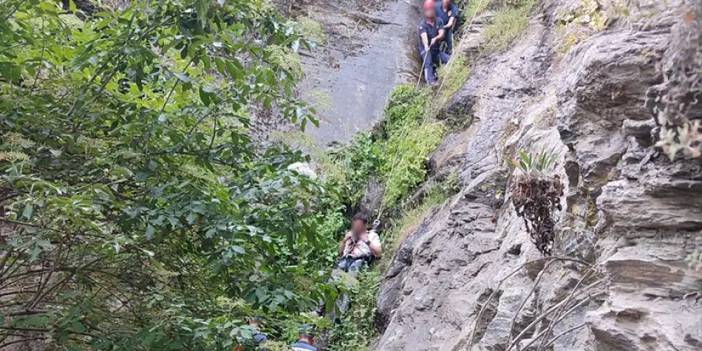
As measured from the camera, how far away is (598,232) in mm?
3725

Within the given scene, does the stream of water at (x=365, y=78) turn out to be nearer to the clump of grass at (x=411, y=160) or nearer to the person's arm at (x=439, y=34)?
the person's arm at (x=439, y=34)

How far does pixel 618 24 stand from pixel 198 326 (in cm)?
317

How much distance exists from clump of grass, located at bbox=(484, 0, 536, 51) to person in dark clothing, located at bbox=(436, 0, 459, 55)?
1801mm

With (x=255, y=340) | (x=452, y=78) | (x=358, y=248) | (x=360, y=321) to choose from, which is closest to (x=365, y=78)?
(x=452, y=78)

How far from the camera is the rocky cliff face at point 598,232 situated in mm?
2969

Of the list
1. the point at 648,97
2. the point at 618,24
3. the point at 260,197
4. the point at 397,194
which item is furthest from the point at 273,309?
the point at 397,194

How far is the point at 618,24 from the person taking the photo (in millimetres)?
4723

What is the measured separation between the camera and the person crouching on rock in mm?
9758

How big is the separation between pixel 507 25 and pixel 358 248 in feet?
12.7

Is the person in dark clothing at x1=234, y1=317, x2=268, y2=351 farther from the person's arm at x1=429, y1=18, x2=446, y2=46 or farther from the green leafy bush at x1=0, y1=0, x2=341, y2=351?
the person's arm at x1=429, y1=18, x2=446, y2=46

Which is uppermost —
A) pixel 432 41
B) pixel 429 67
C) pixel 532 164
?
pixel 532 164

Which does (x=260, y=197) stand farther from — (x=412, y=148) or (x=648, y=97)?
(x=412, y=148)

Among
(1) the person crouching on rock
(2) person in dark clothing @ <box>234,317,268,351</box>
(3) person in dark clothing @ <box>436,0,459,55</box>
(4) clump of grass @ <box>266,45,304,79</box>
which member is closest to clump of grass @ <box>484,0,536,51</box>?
(3) person in dark clothing @ <box>436,0,459,55</box>

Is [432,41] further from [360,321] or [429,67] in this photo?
[360,321]
